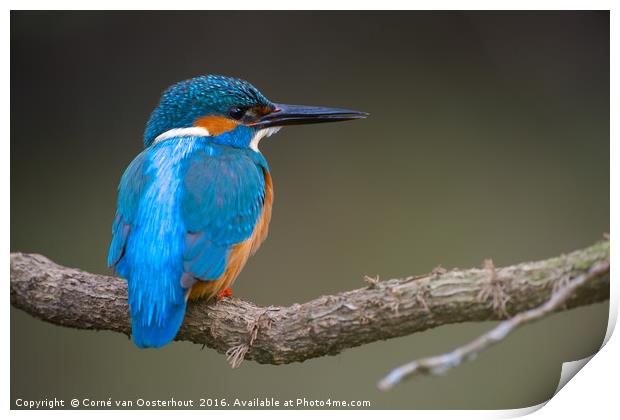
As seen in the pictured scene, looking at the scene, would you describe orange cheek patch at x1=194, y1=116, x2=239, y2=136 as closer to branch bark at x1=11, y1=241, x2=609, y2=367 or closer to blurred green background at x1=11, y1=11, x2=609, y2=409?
blurred green background at x1=11, y1=11, x2=609, y2=409

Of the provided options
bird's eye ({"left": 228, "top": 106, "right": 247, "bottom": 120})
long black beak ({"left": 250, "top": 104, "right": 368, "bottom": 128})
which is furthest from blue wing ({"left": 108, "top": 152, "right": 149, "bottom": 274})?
long black beak ({"left": 250, "top": 104, "right": 368, "bottom": 128})

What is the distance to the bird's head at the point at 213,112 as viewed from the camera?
2.51 metres

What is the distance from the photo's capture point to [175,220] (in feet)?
6.99

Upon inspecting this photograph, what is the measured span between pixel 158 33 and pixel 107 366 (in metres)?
1.19

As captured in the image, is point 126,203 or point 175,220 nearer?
point 175,220

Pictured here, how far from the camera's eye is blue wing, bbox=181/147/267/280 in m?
2.11

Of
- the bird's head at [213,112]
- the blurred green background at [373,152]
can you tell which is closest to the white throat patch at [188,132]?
the bird's head at [213,112]

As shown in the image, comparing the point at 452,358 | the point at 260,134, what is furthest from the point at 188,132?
the point at 452,358

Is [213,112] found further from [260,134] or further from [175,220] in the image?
[175,220]

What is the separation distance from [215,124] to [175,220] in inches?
20.8

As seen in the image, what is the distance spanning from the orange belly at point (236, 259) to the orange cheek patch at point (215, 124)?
26 centimetres

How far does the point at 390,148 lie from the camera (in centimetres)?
308

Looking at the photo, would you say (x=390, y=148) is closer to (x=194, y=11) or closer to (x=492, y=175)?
(x=492, y=175)
